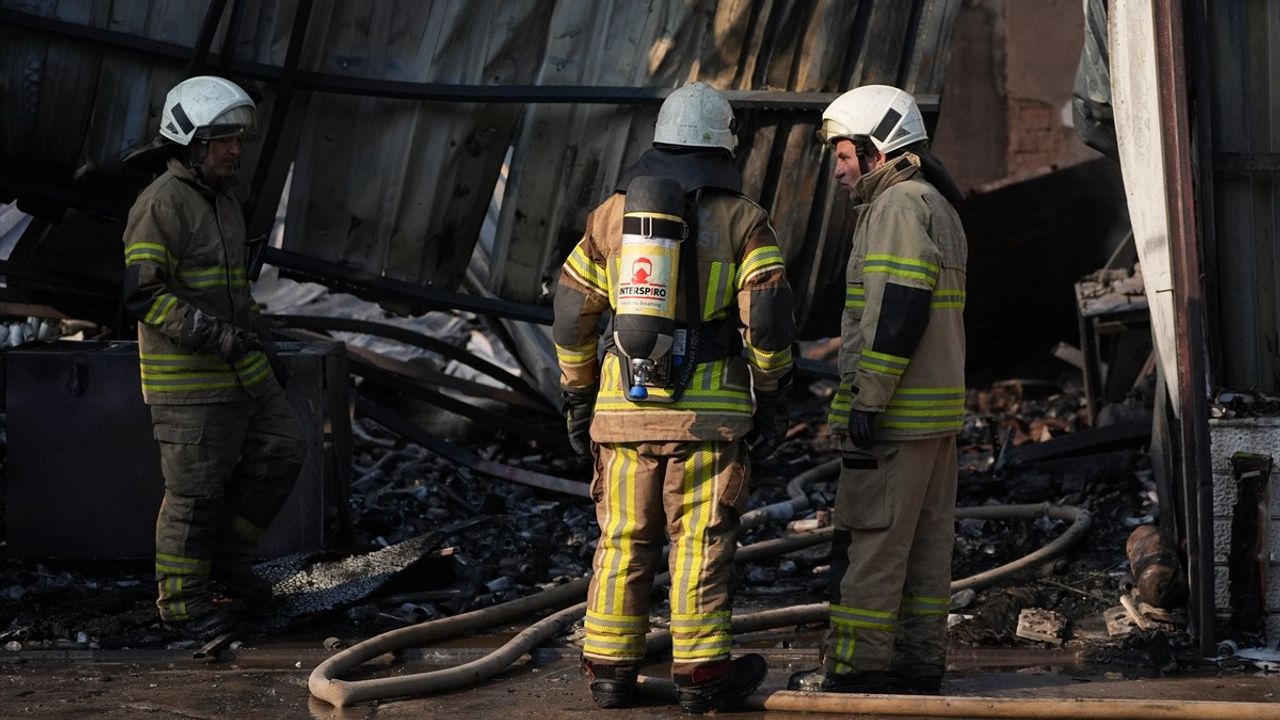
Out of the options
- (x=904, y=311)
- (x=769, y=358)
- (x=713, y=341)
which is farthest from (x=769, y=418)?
(x=904, y=311)

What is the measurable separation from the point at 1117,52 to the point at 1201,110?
0.47 meters

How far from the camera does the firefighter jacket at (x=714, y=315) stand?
4746mm

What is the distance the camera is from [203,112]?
5863mm

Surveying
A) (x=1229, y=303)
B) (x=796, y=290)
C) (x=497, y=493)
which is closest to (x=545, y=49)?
(x=796, y=290)

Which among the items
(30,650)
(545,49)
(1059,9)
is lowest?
(30,650)

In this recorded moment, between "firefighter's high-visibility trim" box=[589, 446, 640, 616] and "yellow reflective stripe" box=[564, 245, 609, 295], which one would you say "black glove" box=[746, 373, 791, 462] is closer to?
"firefighter's high-visibility trim" box=[589, 446, 640, 616]

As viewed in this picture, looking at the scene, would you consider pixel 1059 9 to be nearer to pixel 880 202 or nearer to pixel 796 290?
pixel 796 290

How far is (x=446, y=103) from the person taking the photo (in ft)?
23.5

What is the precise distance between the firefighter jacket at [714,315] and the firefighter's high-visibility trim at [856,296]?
24 centimetres

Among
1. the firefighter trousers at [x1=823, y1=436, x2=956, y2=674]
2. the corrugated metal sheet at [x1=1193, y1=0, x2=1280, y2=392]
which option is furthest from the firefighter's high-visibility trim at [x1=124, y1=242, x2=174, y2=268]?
the corrugated metal sheet at [x1=1193, y1=0, x2=1280, y2=392]

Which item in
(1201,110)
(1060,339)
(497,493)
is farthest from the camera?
(1060,339)

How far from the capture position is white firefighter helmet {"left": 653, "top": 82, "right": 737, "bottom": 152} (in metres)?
4.80

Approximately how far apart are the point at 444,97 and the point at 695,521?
304cm

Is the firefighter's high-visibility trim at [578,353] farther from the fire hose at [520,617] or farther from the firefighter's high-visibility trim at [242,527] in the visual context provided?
the firefighter's high-visibility trim at [242,527]
